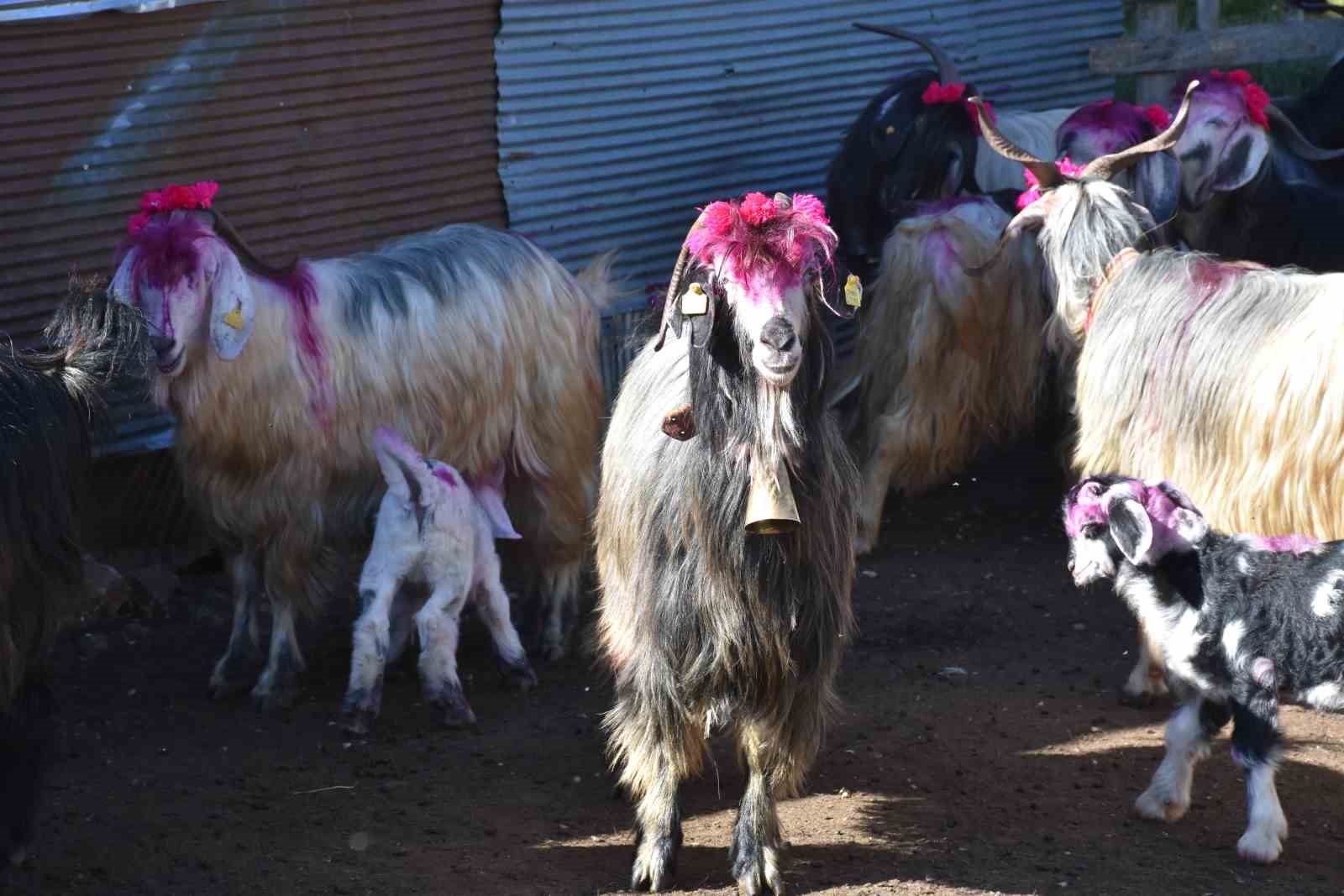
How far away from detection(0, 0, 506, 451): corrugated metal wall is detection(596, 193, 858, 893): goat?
2.57 metres

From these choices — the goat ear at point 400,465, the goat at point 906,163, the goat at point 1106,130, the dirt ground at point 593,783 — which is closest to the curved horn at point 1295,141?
the goat at point 1106,130

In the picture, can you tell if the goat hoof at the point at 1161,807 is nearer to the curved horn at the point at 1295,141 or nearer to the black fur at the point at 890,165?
the black fur at the point at 890,165

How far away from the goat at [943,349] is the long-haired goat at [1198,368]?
1016 millimetres

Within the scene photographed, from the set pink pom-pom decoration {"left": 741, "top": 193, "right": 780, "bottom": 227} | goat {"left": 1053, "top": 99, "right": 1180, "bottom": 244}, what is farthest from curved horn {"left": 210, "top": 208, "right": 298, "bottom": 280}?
goat {"left": 1053, "top": 99, "right": 1180, "bottom": 244}

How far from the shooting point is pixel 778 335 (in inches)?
150

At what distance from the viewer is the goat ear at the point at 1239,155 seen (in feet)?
22.8

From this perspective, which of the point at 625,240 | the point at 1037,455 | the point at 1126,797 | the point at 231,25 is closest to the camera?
the point at 1126,797

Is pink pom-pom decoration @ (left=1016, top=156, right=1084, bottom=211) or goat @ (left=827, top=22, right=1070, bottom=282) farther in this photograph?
goat @ (left=827, top=22, right=1070, bottom=282)

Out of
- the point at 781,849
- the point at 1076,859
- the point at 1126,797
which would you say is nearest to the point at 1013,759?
the point at 1126,797

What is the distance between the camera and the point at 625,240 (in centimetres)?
775

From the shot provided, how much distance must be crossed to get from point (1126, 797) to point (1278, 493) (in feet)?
3.38

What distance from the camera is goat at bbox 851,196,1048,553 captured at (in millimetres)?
6910

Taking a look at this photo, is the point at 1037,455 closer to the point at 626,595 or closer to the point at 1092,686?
the point at 1092,686

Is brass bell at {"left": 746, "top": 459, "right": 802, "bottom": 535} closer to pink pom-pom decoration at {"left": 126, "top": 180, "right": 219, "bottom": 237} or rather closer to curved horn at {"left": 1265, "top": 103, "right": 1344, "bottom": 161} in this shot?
pink pom-pom decoration at {"left": 126, "top": 180, "right": 219, "bottom": 237}
